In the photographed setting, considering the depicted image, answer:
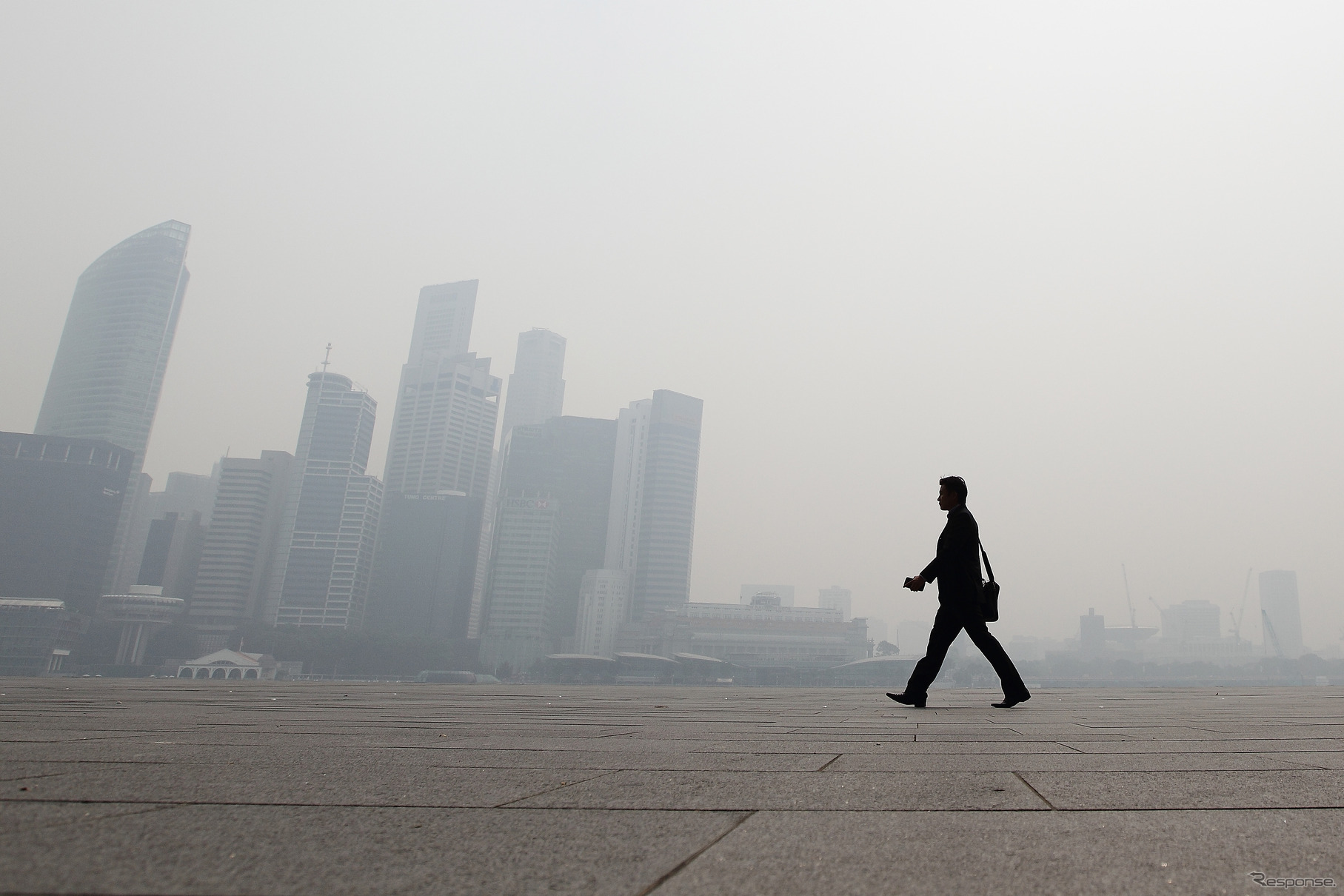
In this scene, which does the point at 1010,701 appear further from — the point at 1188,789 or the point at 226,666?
the point at 226,666

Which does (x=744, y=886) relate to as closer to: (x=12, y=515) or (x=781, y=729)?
(x=781, y=729)

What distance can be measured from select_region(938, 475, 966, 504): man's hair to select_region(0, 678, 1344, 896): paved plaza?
381cm

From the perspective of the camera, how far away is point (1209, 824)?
205 cm

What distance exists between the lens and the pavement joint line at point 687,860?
1.46 metres

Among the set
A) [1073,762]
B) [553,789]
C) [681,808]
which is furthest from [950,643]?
[681,808]

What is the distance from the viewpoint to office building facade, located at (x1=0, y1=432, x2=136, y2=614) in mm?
152500

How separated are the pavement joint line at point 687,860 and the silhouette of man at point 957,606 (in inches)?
236

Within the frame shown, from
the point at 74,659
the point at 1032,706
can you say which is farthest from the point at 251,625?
the point at 1032,706

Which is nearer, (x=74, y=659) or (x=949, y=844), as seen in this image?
(x=949, y=844)

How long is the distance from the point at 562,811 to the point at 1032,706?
7.68 meters
